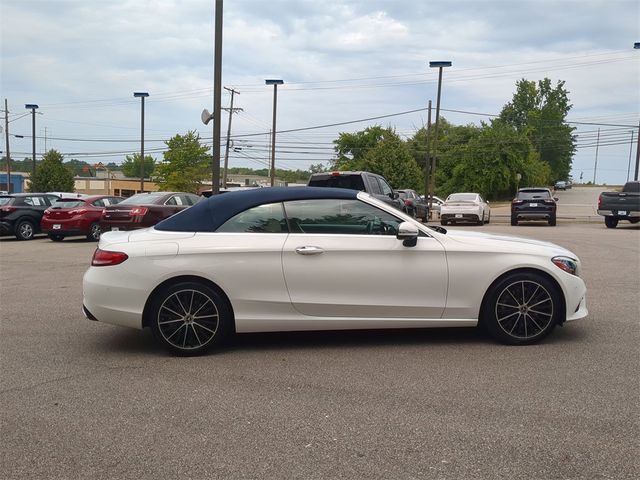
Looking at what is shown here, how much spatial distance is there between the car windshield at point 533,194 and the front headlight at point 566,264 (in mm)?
19954

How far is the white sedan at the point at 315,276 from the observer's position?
5.15m

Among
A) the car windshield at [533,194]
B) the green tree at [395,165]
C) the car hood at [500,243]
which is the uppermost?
the green tree at [395,165]

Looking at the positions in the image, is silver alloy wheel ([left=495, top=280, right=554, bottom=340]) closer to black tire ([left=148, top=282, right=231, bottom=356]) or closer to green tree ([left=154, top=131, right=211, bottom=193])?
black tire ([left=148, top=282, right=231, bottom=356])

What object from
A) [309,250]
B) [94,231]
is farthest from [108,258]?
[94,231]

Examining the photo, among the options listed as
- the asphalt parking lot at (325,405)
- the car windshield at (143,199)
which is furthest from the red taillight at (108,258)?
the car windshield at (143,199)

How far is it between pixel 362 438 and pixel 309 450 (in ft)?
1.14

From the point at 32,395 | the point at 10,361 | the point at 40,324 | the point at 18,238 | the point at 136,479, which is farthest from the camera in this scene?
the point at 18,238

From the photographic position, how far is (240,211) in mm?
5406

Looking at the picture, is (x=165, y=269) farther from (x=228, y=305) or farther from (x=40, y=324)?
(x=40, y=324)

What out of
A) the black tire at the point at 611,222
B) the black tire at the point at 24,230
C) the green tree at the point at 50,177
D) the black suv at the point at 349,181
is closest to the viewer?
the black suv at the point at 349,181

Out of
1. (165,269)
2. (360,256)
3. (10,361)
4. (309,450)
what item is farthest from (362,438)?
(10,361)

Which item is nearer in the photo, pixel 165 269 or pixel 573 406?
pixel 573 406

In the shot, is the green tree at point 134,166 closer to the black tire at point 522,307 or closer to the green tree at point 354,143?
the green tree at point 354,143

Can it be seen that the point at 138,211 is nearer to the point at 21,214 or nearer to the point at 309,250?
the point at 21,214
